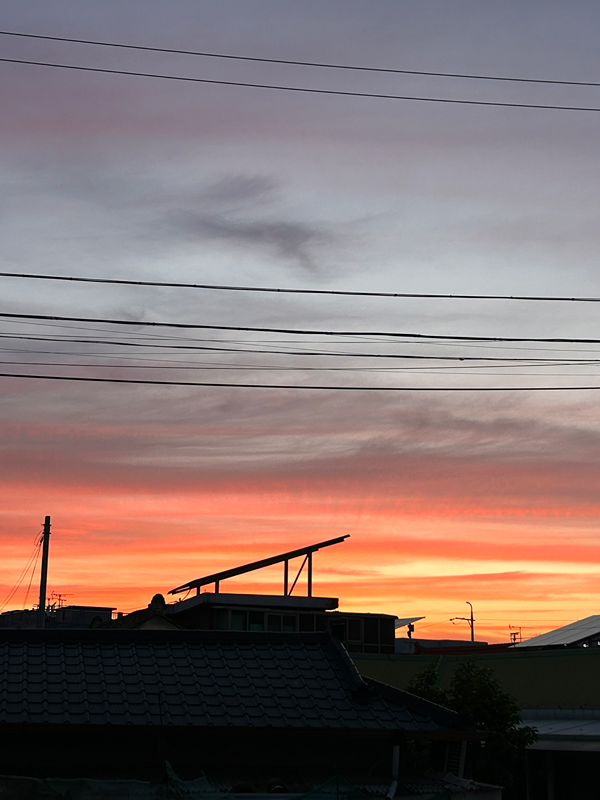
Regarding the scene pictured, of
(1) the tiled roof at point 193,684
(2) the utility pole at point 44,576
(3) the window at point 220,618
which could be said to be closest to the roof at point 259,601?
(3) the window at point 220,618

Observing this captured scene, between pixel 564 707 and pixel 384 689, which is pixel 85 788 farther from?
pixel 564 707

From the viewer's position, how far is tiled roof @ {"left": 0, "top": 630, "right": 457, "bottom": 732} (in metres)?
13.5

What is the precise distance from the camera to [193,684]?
14430 mm

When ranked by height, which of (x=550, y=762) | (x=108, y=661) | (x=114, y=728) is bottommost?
(x=550, y=762)

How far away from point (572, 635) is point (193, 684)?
26.2 meters

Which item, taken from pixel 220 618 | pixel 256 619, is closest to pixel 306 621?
pixel 256 619

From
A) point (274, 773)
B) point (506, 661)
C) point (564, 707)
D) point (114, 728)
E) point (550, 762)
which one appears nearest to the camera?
point (114, 728)

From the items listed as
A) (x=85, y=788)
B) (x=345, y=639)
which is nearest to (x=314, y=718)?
(x=85, y=788)

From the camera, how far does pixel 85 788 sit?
36.9ft

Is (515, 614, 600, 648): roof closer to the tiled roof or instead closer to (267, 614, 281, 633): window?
(267, 614, 281, 633): window

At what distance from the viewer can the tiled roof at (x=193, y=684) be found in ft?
44.3

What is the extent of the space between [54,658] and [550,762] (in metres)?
18.1

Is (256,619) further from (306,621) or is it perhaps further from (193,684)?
(193,684)

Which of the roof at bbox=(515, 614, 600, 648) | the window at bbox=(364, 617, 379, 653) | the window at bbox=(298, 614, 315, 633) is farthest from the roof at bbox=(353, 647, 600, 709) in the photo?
the window at bbox=(364, 617, 379, 653)
